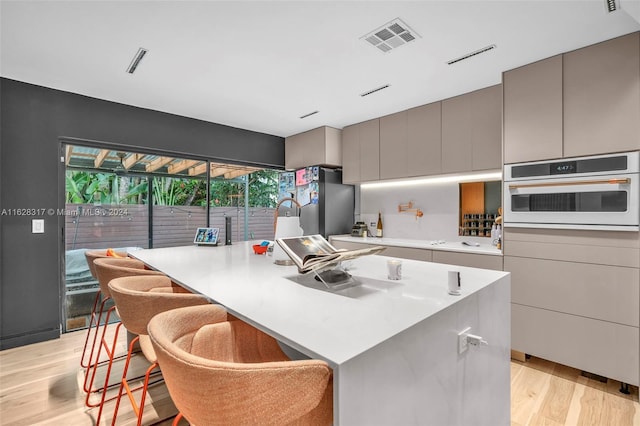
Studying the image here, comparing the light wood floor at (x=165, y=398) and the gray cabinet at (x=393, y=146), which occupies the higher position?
the gray cabinet at (x=393, y=146)

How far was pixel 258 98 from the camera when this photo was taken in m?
3.49

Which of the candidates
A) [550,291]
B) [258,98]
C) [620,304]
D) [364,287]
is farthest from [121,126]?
[620,304]

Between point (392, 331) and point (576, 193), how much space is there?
2.39 meters

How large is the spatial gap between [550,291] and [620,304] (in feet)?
1.34

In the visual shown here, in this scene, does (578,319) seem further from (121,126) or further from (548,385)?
(121,126)

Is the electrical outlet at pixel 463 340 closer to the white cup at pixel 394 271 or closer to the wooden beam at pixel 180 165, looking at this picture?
the white cup at pixel 394 271

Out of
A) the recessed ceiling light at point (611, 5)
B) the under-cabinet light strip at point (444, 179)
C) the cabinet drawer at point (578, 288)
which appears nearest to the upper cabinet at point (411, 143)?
the under-cabinet light strip at point (444, 179)

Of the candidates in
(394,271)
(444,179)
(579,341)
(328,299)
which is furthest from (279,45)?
(579,341)

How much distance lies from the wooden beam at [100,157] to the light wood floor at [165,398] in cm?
203

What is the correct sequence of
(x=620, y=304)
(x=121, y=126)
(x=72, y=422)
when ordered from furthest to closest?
(x=121, y=126) < (x=620, y=304) < (x=72, y=422)

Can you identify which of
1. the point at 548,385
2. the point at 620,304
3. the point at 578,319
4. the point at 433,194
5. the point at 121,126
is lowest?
the point at 548,385

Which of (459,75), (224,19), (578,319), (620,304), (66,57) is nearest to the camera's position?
(224,19)

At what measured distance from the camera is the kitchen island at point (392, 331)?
0.82m

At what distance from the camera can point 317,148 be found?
15.1 feet
